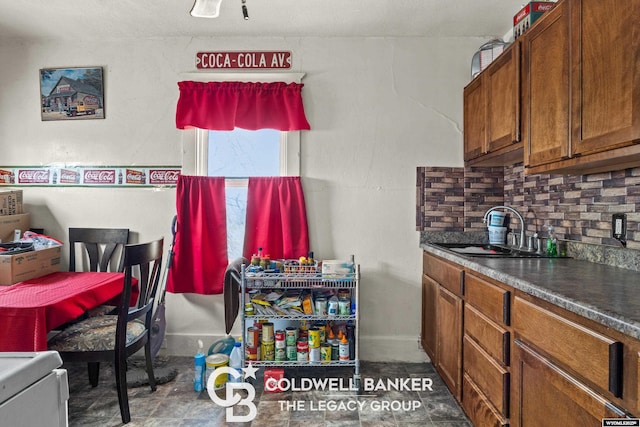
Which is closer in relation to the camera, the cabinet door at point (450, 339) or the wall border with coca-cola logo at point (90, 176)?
the cabinet door at point (450, 339)

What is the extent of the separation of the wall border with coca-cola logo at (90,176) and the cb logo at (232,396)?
4.84 feet

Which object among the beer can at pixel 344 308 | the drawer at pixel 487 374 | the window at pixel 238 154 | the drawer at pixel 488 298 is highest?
the window at pixel 238 154

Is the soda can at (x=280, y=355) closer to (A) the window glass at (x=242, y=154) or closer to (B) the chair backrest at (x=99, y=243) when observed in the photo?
(A) the window glass at (x=242, y=154)

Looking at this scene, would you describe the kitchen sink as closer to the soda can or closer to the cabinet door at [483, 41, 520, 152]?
the cabinet door at [483, 41, 520, 152]

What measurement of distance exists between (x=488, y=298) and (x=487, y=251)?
0.88m

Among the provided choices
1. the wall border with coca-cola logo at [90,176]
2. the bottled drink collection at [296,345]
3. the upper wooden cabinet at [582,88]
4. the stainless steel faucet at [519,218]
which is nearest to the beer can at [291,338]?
the bottled drink collection at [296,345]

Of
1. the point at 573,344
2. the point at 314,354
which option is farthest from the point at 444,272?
the point at 573,344

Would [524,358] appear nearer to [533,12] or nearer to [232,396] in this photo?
[232,396]

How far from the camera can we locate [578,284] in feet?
4.40

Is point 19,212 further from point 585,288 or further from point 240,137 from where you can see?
point 585,288

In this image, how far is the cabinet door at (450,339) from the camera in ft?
6.80

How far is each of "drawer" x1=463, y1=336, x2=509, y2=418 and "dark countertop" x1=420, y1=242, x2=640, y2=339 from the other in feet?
1.27

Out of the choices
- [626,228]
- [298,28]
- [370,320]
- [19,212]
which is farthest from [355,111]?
[19,212]

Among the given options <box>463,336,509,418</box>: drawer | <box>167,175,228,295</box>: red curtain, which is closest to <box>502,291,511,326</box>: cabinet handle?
<box>463,336,509,418</box>: drawer
